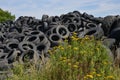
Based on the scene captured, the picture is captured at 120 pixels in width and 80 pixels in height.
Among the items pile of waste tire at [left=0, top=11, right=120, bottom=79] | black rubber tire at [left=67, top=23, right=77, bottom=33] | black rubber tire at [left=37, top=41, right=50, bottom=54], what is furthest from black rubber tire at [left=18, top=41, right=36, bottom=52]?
black rubber tire at [left=67, top=23, right=77, bottom=33]

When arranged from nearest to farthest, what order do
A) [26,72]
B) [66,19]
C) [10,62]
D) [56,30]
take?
1. [26,72]
2. [10,62]
3. [56,30]
4. [66,19]

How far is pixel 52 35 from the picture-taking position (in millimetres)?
14203

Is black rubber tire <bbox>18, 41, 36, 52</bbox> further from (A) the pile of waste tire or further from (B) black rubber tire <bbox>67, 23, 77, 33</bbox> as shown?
(B) black rubber tire <bbox>67, 23, 77, 33</bbox>

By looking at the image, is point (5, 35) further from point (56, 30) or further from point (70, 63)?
point (70, 63)

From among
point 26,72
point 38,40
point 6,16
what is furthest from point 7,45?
point 6,16

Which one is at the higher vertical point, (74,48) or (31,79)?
(74,48)

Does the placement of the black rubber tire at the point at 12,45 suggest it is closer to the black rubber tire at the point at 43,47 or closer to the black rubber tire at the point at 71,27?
the black rubber tire at the point at 43,47

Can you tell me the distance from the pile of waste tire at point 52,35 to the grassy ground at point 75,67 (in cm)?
219

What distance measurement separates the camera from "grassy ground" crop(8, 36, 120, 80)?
7.66m

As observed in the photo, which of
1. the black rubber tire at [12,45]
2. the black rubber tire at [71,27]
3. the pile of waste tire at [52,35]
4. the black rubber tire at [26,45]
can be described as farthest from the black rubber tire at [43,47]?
the black rubber tire at [71,27]

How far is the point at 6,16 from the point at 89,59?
110ft

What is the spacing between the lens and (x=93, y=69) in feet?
26.4

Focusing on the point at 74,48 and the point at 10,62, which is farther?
the point at 10,62

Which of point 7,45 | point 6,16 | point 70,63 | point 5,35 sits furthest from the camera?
point 6,16
